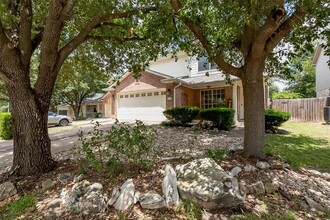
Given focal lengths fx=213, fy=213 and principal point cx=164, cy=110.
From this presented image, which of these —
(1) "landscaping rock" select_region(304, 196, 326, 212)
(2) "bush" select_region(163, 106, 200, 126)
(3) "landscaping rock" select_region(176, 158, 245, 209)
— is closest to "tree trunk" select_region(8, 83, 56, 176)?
(3) "landscaping rock" select_region(176, 158, 245, 209)

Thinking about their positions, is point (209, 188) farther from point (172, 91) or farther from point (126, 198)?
point (172, 91)

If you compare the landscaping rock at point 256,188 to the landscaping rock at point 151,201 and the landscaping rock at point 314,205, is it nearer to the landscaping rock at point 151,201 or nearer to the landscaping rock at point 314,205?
the landscaping rock at point 314,205

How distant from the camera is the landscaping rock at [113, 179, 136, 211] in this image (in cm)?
341

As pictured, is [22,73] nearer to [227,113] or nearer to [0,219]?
[0,219]

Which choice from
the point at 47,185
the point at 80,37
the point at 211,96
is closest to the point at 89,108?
the point at 211,96

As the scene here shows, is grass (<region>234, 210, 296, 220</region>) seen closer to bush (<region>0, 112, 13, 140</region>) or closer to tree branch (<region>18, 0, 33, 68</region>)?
tree branch (<region>18, 0, 33, 68</region>)

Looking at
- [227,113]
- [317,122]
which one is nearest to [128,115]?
[227,113]

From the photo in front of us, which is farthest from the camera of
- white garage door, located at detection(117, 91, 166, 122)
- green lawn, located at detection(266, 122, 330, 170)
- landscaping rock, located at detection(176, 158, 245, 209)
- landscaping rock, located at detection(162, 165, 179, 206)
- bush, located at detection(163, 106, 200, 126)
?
white garage door, located at detection(117, 91, 166, 122)

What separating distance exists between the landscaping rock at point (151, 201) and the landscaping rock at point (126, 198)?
15cm

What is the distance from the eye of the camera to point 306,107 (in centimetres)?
1586

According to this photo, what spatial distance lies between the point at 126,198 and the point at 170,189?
732 millimetres

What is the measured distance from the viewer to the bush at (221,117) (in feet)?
38.3

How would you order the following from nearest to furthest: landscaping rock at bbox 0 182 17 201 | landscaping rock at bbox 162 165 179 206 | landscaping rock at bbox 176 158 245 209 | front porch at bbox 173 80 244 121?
landscaping rock at bbox 176 158 245 209 < landscaping rock at bbox 162 165 179 206 < landscaping rock at bbox 0 182 17 201 < front porch at bbox 173 80 244 121

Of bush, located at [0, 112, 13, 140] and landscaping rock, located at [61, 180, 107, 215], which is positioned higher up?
bush, located at [0, 112, 13, 140]
